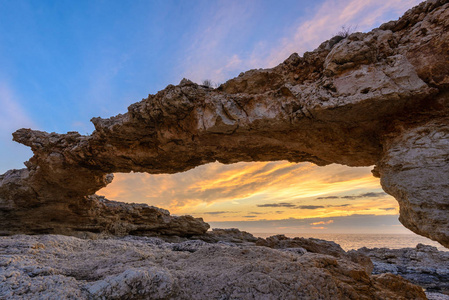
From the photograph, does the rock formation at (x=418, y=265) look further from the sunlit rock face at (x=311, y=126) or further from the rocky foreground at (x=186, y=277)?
the rocky foreground at (x=186, y=277)

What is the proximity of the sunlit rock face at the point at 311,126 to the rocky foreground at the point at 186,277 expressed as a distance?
2591 mm

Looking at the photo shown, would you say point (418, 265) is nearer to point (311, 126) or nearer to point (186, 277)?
point (311, 126)

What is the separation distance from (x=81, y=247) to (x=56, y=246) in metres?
0.54

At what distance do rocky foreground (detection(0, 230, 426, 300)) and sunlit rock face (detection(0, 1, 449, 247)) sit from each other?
259 cm

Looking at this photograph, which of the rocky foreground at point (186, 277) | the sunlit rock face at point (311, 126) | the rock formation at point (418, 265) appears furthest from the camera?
the rock formation at point (418, 265)

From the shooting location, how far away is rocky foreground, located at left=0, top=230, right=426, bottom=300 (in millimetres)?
2947

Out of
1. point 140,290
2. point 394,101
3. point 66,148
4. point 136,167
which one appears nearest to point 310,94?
point 394,101

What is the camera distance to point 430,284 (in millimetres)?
10023

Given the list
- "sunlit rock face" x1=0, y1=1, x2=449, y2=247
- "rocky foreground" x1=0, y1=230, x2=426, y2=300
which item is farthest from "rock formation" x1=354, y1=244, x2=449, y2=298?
"rocky foreground" x1=0, y1=230, x2=426, y2=300

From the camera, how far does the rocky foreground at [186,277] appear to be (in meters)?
2.95

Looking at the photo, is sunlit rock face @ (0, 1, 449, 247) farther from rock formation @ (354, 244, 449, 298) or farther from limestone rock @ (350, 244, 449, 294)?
limestone rock @ (350, 244, 449, 294)

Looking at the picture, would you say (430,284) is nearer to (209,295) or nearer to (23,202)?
(209,295)

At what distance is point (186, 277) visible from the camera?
11.6 feet

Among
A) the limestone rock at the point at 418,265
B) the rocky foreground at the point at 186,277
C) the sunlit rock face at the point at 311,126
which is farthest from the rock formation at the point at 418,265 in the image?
the rocky foreground at the point at 186,277
